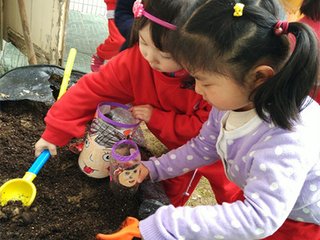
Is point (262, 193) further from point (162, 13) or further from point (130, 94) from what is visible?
point (130, 94)

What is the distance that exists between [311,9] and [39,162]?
1044mm

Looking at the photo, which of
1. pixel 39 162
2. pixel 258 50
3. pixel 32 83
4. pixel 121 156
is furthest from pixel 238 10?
pixel 32 83

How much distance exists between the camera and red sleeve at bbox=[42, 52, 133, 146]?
1164mm

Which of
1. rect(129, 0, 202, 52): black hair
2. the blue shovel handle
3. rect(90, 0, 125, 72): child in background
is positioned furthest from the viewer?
rect(90, 0, 125, 72): child in background

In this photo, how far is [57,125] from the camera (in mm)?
1153

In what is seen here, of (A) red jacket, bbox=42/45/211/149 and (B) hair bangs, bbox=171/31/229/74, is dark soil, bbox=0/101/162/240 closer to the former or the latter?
(A) red jacket, bbox=42/45/211/149

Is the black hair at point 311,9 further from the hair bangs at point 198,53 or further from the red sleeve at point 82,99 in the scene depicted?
the hair bangs at point 198,53

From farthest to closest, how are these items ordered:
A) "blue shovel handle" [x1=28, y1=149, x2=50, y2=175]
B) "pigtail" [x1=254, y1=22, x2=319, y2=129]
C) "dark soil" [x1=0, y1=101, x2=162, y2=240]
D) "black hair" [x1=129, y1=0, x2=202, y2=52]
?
"blue shovel handle" [x1=28, y1=149, x2=50, y2=175] < "dark soil" [x1=0, y1=101, x2=162, y2=240] < "black hair" [x1=129, y1=0, x2=202, y2=52] < "pigtail" [x1=254, y1=22, x2=319, y2=129]

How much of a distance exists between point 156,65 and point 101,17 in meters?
1.93

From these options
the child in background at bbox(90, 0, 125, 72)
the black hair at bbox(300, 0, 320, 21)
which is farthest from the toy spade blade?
the black hair at bbox(300, 0, 320, 21)

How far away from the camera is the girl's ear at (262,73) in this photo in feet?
2.42

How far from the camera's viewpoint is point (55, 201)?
1111 millimetres

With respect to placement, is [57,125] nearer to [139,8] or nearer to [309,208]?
[139,8]

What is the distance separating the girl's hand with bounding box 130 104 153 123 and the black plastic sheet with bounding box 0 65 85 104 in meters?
0.46
